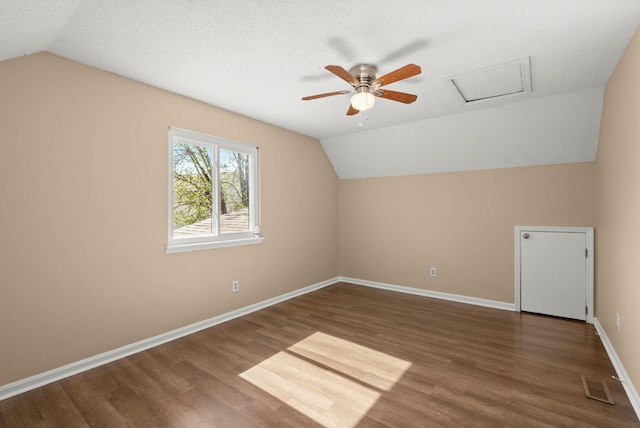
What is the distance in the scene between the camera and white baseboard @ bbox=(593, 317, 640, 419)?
1917 mm

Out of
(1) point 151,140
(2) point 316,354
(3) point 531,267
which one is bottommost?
(2) point 316,354

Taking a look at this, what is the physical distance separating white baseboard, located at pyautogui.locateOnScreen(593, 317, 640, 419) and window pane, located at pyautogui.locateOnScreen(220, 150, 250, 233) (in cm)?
364

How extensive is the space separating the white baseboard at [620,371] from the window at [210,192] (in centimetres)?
350

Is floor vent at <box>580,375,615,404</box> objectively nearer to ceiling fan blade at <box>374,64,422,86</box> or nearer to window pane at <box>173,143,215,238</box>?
ceiling fan blade at <box>374,64,422,86</box>

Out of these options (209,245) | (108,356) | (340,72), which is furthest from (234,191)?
(340,72)

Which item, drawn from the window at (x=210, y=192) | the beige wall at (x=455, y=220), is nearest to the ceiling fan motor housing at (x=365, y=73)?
the window at (x=210, y=192)

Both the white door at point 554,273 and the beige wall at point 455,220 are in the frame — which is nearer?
the white door at point 554,273

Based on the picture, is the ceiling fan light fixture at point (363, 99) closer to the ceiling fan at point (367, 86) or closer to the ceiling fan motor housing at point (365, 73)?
the ceiling fan at point (367, 86)

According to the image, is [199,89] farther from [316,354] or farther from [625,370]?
[625,370]

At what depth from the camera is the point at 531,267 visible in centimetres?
371

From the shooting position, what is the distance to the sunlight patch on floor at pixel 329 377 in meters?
1.96

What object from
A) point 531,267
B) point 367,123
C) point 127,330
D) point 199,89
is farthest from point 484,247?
point 127,330

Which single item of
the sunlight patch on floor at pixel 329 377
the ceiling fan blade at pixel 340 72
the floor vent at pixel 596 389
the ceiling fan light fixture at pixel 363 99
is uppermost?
the ceiling fan blade at pixel 340 72

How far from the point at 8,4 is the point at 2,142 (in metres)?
1.06
